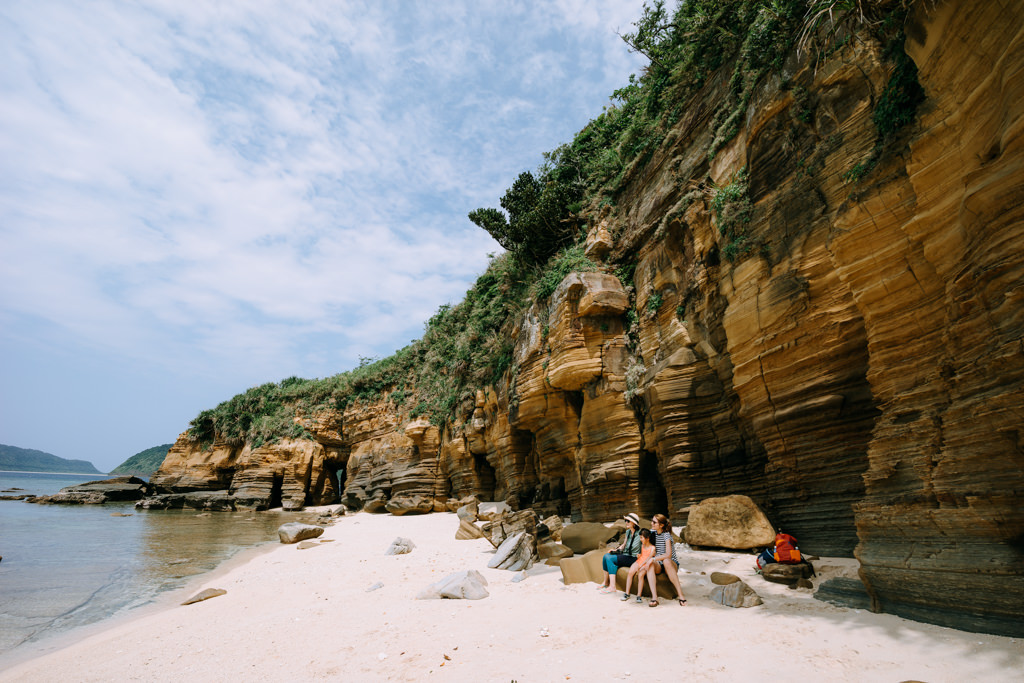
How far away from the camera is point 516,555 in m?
8.45

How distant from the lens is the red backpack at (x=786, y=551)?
5809 mm

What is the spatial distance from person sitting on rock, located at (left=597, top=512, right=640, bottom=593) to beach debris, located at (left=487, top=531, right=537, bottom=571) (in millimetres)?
2100

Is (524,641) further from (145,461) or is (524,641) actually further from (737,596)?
(145,461)

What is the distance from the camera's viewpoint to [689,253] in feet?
33.4

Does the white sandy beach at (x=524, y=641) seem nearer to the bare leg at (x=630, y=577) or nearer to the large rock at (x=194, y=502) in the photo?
the bare leg at (x=630, y=577)

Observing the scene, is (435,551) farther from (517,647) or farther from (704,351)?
(704,351)

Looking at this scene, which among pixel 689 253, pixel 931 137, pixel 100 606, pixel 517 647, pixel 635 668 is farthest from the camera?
pixel 689 253

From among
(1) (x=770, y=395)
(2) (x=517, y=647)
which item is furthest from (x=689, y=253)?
(2) (x=517, y=647)

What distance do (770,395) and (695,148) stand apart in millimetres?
6543

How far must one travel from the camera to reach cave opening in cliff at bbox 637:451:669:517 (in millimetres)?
10719

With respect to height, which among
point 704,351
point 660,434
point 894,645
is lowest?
point 894,645

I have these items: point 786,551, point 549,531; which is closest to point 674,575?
point 786,551

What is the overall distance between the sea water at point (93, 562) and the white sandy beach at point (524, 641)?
1.42 meters

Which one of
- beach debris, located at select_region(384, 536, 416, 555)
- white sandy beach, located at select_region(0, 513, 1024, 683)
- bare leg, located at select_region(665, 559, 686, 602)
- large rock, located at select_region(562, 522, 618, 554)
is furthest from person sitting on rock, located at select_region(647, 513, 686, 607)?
beach debris, located at select_region(384, 536, 416, 555)
